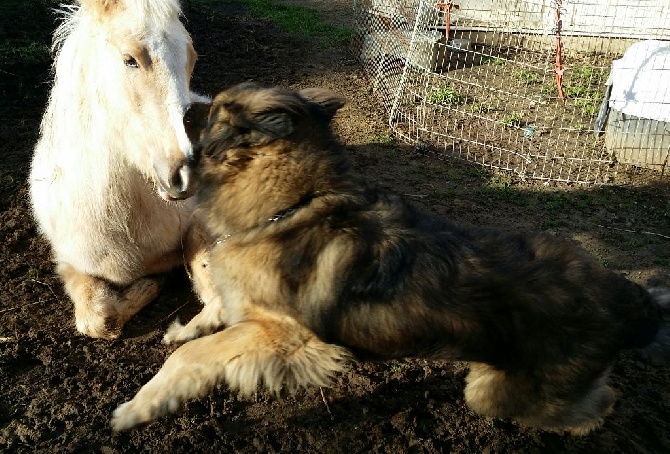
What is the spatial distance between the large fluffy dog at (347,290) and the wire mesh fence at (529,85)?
384cm

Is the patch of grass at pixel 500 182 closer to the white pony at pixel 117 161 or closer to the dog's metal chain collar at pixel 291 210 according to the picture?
the white pony at pixel 117 161

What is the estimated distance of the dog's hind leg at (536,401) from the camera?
2955 mm

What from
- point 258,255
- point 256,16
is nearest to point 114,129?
point 258,255

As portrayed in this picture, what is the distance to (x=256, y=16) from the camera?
38.5 feet

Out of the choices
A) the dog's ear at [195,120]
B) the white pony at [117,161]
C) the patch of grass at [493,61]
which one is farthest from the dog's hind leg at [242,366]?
the patch of grass at [493,61]

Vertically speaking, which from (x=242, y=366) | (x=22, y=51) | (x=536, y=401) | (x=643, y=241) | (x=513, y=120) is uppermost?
(x=22, y=51)

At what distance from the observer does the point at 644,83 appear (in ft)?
22.5

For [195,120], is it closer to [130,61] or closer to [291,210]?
[130,61]

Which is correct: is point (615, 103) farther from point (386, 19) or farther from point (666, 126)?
point (386, 19)

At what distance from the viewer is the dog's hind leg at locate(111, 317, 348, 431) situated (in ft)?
9.12

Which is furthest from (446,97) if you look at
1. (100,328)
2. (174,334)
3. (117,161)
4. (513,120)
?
(100,328)

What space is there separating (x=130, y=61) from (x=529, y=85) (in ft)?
23.4

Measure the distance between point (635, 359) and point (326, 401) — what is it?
222 centimetres

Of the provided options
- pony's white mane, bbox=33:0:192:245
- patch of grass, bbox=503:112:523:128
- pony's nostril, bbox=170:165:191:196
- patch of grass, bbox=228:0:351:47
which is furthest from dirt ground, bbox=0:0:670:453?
patch of grass, bbox=228:0:351:47
